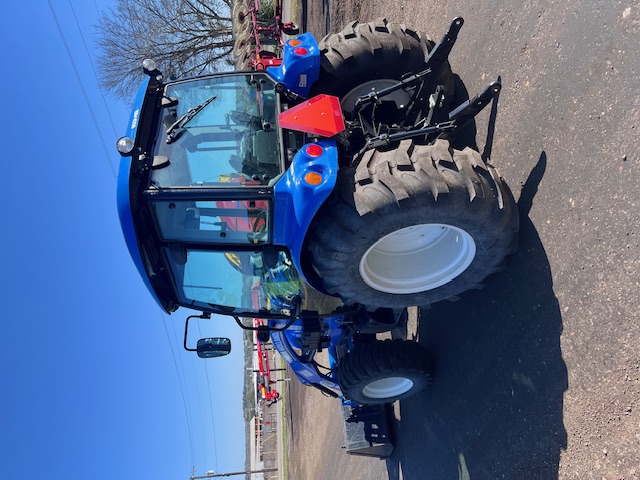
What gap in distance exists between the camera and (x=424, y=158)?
292cm

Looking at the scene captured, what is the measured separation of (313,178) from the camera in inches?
114

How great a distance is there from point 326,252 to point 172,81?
1.93m

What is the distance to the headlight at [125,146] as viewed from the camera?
9.98 feet

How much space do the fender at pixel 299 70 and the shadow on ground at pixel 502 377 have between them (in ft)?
5.83

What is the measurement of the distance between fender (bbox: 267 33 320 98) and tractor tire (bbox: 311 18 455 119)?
102 mm

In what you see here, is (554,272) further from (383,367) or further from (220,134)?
(220,134)

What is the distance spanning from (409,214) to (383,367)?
1.89 metres

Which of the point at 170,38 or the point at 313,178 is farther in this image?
the point at 170,38

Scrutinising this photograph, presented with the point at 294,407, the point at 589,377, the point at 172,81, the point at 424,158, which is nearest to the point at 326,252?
the point at 424,158

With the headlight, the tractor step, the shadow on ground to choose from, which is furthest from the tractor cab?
the tractor step

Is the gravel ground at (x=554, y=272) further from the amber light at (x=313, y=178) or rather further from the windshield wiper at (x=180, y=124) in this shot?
the windshield wiper at (x=180, y=124)

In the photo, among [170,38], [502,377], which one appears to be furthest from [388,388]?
[170,38]

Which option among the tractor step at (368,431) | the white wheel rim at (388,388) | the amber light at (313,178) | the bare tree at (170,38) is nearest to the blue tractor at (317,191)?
the amber light at (313,178)

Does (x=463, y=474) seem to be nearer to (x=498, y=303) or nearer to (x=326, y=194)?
(x=498, y=303)
